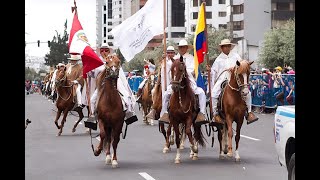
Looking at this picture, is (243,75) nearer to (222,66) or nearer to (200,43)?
(222,66)

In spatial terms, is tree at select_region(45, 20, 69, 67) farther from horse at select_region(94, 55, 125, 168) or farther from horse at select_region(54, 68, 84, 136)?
horse at select_region(94, 55, 125, 168)

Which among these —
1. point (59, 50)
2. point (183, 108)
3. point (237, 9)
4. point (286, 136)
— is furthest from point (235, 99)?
point (59, 50)

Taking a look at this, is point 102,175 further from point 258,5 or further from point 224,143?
point 258,5

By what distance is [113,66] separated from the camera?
13.4m

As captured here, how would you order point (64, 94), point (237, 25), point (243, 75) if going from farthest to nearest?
1. point (237, 25)
2. point (64, 94)
3. point (243, 75)

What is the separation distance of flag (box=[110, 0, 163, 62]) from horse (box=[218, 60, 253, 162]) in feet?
8.33

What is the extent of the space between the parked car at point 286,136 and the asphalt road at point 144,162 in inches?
103

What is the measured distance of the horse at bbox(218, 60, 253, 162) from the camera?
14.0m

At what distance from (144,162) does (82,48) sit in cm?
275

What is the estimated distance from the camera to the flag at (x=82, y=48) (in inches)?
561
